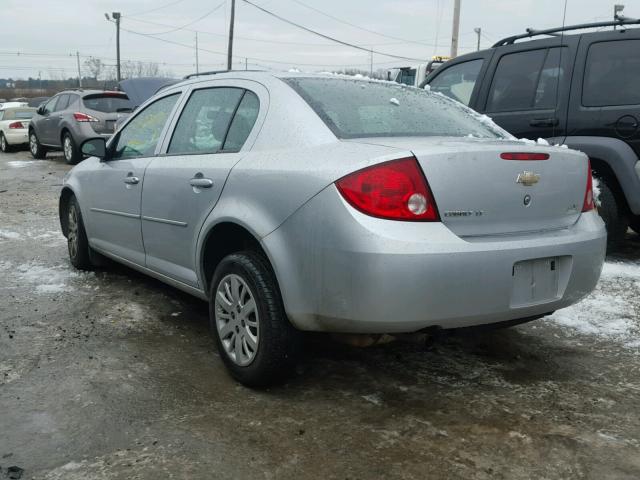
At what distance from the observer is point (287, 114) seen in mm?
3186

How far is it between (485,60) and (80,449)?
199 inches

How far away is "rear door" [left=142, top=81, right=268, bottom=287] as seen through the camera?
3.42 m

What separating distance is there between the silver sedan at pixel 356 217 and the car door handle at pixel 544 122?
200 centimetres

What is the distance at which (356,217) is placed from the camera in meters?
2.63

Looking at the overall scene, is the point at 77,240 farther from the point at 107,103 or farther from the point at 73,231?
the point at 107,103

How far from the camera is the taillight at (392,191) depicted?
2.66 metres

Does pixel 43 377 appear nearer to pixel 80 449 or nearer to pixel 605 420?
pixel 80 449

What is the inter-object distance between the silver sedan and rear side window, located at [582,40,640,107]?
2101 millimetres

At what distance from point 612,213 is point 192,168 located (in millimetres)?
3738

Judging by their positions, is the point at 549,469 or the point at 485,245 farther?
the point at 485,245

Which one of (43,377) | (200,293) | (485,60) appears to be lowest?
(43,377)

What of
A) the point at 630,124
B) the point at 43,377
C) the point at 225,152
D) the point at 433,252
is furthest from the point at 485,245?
the point at 630,124

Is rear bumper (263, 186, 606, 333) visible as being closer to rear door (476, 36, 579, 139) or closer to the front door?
the front door

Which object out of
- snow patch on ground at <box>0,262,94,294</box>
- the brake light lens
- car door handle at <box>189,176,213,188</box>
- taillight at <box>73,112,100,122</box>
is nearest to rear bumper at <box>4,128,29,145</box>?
taillight at <box>73,112,100,122</box>
